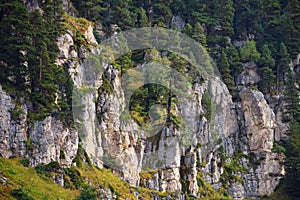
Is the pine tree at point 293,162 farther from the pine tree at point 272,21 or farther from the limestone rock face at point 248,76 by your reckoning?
the pine tree at point 272,21

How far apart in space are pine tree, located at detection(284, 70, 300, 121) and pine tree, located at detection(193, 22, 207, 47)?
13.5 m

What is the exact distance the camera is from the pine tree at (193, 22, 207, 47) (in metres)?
83.9

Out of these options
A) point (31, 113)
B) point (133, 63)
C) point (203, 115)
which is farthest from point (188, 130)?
point (31, 113)

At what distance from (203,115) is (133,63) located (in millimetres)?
11178

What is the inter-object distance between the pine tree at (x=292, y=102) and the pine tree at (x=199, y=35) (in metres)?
13.5

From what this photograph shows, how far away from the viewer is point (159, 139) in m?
65.8

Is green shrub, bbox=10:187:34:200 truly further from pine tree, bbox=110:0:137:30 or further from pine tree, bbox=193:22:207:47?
pine tree, bbox=193:22:207:47

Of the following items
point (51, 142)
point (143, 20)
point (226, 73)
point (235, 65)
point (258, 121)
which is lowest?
point (51, 142)

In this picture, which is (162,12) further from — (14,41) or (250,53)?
(14,41)

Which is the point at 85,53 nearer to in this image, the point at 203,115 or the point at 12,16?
the point at 12,16

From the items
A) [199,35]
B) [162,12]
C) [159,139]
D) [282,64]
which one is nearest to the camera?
[159,139]

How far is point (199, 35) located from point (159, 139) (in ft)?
78.9

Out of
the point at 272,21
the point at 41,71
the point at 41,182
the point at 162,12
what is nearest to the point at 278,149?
the point at 272,21

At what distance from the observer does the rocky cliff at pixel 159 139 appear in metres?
53.0
